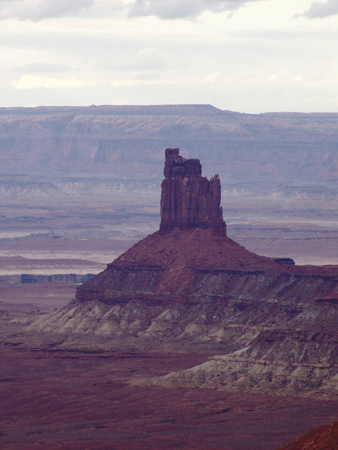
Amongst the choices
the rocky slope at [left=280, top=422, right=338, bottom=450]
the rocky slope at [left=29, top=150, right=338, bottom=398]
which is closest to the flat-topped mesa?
the rocky slope at [left=29, top=150, right=338, bottom=398]

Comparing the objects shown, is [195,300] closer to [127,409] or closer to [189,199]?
[189,199]

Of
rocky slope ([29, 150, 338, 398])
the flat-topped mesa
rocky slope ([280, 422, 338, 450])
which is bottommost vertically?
rocky slope ([29, 150, 338, 398])

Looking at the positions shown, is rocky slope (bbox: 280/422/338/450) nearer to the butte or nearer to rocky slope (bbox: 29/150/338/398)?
rocky slope (bbox: 29/150/338/398)

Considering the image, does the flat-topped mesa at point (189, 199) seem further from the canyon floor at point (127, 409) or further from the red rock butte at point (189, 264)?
the canyon floor at point (127, 409)

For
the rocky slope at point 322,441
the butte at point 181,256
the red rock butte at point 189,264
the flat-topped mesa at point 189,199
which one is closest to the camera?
the rocky slope at point 322,441

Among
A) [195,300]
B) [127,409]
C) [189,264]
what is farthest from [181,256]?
[127,409]

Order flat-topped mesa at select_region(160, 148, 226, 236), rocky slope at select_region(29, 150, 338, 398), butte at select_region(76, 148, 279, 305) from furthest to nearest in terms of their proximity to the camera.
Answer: flat-topped mesa at select_region(160, 148, 226, 236) → butte at select_region(76, 148, 279, 305) → rocky slope at select_region(29, 150, 338, 398)

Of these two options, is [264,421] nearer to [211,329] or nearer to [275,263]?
[211,329]

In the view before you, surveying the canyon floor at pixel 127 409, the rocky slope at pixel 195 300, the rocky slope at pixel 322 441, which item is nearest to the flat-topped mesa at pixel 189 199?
the rocky slope at pixel 195 300

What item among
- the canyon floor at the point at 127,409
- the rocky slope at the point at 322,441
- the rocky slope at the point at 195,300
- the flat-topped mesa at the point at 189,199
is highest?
the flat-topped mesa at the point at 189,199

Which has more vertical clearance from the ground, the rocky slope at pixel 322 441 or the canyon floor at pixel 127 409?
the rocky slope at pixel 322 441
